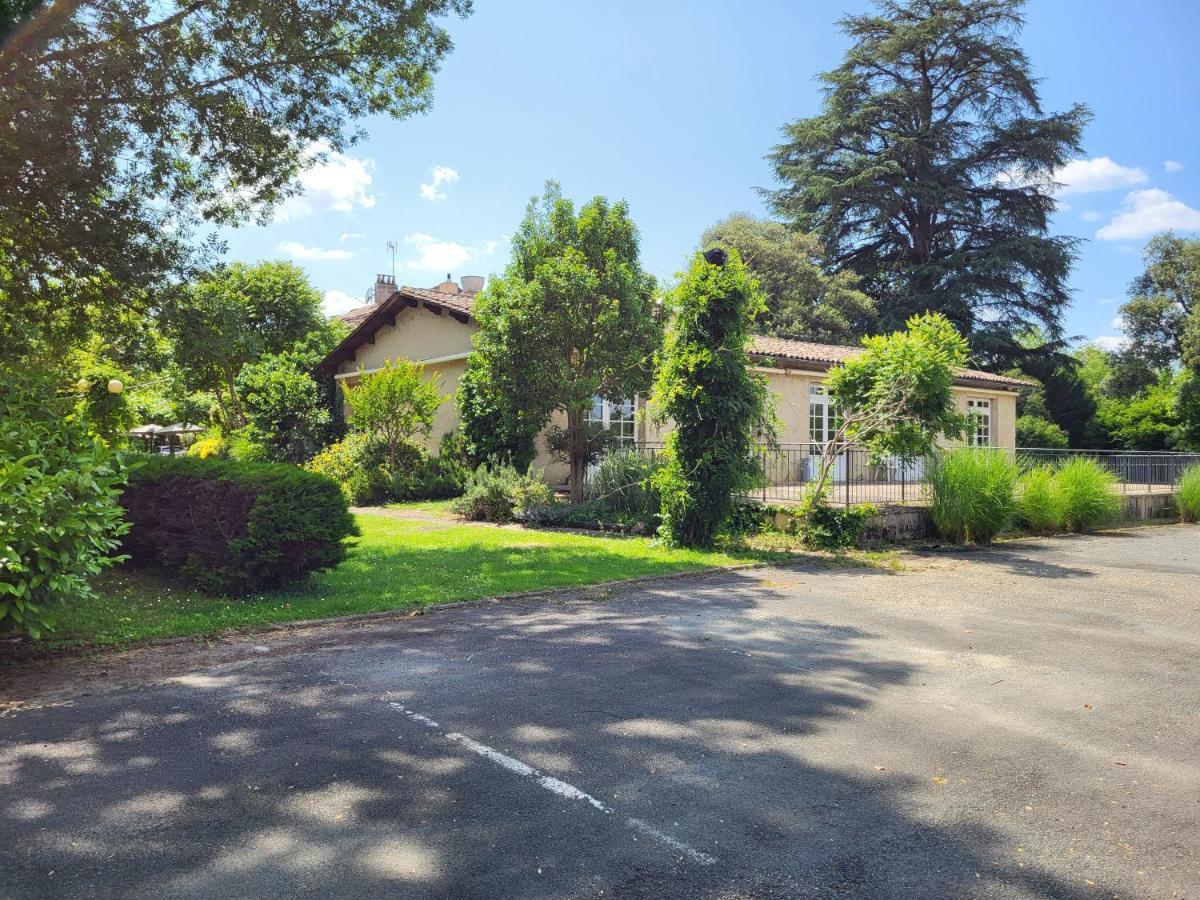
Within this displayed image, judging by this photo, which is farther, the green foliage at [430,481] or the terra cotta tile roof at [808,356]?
the terra cotta tile roof at [808,356]

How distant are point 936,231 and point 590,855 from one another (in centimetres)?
4168

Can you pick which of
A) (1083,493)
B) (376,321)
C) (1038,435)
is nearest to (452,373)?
(376,321)

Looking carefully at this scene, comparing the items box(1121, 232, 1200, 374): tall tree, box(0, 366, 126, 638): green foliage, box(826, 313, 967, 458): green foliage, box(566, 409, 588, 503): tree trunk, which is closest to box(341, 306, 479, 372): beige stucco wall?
box(566, 409, 588, 503): tree trunk

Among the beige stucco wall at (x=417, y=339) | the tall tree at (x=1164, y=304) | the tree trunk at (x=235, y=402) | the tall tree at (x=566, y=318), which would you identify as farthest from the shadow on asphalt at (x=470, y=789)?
the tall tree at (x=1164, y=304)

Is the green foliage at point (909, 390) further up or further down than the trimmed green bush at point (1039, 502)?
further up

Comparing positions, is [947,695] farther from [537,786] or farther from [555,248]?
[555,248]

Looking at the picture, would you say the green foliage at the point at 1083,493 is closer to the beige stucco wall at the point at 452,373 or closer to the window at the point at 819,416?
the beige stucco wall at the point at 452,373

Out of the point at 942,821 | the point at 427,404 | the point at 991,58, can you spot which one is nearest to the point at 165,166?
the point at 427,404

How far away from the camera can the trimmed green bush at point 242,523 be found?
25.0ft

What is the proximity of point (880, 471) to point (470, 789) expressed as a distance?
1452cm

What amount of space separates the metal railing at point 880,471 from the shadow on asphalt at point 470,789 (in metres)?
8.15

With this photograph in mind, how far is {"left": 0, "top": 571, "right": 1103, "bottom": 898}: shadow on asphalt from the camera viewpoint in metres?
2.94

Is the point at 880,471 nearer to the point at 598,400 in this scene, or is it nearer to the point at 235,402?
the point at 598,400

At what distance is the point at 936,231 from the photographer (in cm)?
3931
